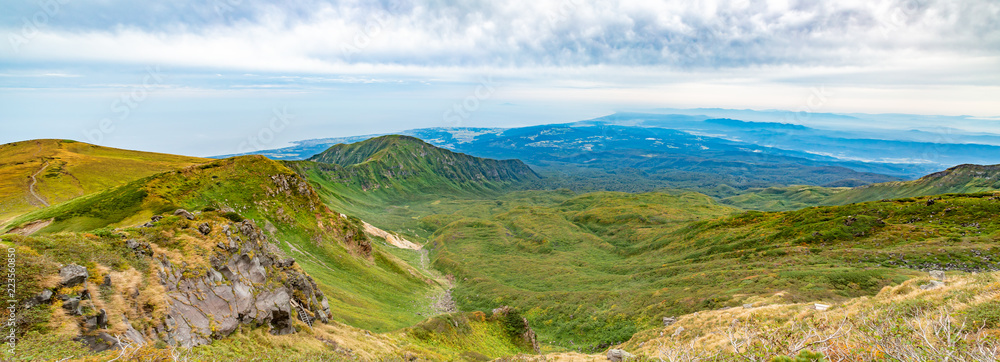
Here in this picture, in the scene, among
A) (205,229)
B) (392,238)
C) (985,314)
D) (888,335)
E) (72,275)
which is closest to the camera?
(888,335)

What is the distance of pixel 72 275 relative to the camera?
21.5 metres

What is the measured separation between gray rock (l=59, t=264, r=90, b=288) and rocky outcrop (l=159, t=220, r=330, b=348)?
5.01m

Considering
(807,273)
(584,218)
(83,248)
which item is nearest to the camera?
(83,248)

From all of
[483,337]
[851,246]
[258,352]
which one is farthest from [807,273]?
[258,352]

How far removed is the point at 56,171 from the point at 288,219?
82080 millimetres

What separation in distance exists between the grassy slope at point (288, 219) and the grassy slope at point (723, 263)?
21.3m

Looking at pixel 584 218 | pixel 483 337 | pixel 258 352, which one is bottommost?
pixel 584 218

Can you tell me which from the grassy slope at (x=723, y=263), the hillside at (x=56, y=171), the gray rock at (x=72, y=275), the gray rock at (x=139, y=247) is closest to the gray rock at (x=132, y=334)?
the gray rock at (x=72, y=275)

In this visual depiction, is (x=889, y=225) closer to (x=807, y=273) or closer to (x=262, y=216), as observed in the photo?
(x=807, y=273)

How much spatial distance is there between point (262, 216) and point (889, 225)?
13200cm

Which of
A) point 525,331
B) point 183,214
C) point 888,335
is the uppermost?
point 888,335

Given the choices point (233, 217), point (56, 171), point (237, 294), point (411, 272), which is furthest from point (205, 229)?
point (56, 171)

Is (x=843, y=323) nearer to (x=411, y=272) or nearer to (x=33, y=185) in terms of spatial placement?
(x=411, y=272)

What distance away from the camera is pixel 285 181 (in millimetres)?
91375
